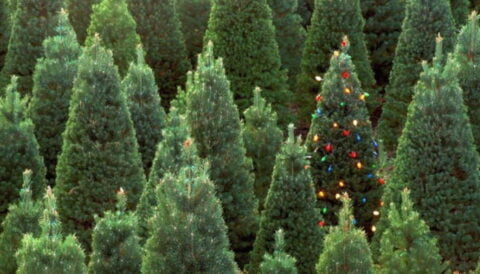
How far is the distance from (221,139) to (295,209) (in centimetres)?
260

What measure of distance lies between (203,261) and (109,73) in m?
7.76

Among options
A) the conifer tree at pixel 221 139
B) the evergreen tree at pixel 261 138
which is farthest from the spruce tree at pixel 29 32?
the conifer tree at pixel 221 139

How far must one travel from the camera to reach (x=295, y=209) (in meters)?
26.6

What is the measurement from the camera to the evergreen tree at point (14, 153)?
28641 mm

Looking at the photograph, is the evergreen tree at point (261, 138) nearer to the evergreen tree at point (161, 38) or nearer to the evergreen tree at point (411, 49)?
the evergreen tree at point (411, 49)

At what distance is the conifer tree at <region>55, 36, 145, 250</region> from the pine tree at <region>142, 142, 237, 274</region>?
20.4 feet

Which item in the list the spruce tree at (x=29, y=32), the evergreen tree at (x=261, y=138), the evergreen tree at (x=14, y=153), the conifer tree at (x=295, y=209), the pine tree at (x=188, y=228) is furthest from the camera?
the spruce tree at (x=29, y=32)

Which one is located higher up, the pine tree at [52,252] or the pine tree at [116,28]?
the pine tree at [116,28]

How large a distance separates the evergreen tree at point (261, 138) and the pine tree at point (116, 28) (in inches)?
269

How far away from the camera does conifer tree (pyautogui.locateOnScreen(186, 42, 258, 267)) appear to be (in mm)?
27797

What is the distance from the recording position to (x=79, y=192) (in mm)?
28188

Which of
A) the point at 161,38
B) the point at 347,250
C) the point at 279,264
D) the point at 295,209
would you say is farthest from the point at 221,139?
the point at 161,38

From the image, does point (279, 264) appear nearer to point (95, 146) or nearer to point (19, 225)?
point (19, 225)

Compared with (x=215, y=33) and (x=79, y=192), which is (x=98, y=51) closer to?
(x=79, y=192)
